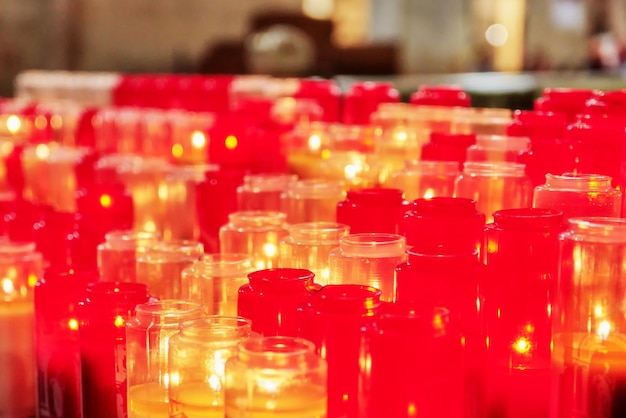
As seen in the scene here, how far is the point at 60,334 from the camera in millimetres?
2088

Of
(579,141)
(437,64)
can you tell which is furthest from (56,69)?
(579,141)

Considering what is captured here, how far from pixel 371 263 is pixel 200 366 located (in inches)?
13.9

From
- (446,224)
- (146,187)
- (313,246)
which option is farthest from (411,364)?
(146,187)

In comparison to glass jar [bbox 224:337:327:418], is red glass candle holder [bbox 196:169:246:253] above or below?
above

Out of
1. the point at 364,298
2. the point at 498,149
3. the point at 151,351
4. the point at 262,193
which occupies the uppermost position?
the point at 498,149

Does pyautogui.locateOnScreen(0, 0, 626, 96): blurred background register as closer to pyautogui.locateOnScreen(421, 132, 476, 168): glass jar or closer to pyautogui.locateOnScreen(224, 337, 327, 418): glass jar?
pyautogui.locateOnScreen(421, 132, 476, 168): glass jar

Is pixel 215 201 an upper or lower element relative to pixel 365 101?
lower

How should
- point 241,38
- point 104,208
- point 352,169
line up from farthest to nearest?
point 241,38, point 104,208, point 352,169

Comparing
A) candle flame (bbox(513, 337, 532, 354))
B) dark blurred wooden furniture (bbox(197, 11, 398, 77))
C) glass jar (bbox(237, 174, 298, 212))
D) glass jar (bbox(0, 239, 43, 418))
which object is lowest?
glass jar (bbox(0, 239, 43, 418))

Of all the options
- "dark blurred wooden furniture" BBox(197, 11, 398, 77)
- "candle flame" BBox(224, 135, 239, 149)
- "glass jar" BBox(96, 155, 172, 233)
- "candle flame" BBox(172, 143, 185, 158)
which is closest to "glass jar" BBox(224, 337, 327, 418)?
"glass jar" BBox(96, 155, 172, 233)

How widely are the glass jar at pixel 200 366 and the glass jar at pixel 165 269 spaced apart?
0.55 metres

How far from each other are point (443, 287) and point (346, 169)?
897 millimetres

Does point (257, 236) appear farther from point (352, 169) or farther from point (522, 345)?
point (522, 345)

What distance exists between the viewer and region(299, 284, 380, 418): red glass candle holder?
1.48 m
